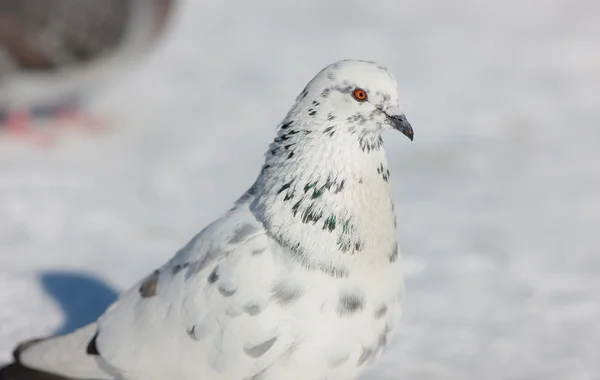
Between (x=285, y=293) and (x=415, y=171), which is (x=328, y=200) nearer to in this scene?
(x=285, y=293)

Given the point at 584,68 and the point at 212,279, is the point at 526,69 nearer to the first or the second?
the point at 584,68

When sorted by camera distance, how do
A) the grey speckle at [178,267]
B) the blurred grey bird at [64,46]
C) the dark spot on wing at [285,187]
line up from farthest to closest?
the blurred grey bird at [64,46], the grey speckle at [178,267], the dark spot on wing at [285,187]

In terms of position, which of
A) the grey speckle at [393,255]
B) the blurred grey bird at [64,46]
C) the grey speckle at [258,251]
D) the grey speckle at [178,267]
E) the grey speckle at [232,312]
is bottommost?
the grey speckle at [232,312]

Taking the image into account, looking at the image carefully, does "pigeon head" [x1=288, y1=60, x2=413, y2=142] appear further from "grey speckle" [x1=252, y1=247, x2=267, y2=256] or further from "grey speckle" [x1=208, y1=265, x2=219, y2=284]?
"grey speckle" [x1=208, y1=265, x2=219, y2=284]

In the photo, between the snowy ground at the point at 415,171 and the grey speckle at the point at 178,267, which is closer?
the grey speckle at the point at 178,267

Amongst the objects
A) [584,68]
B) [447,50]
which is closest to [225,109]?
[447,50]

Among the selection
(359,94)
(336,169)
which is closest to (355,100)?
(359,94)

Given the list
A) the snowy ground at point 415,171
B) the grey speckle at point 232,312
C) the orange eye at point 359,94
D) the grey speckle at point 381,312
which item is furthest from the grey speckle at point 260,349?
the snowy ground at point 415,171

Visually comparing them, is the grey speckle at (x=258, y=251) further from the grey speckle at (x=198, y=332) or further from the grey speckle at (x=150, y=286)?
the grey speckle at (x=150, y=286)
